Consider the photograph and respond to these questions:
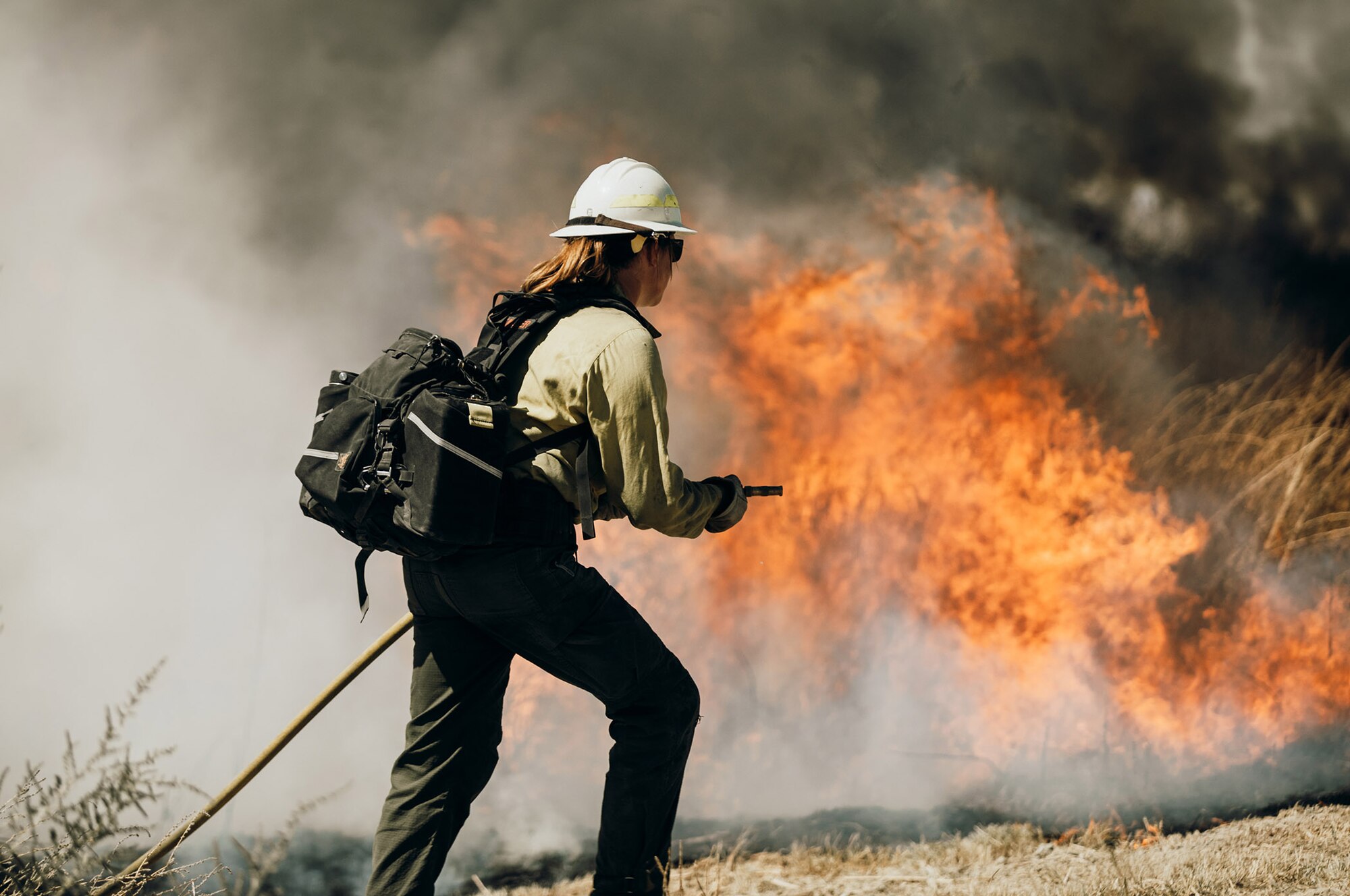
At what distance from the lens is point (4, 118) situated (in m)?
3.52

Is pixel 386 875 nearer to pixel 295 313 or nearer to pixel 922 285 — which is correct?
pixel 295 313

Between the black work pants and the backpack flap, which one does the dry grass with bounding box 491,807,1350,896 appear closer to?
the black work pants

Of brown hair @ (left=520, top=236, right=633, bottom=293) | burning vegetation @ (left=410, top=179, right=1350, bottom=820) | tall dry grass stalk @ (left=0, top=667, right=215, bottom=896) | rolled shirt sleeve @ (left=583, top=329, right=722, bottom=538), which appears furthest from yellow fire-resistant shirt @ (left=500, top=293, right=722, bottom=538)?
burning vegetation @ (left=410, top=179, right=1350, bottom=820)

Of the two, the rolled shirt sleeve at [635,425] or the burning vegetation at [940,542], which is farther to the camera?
the burning vegetation at [940,542]

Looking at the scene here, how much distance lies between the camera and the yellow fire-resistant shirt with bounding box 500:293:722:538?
90.2 inches

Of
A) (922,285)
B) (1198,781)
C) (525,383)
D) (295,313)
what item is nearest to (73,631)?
(295,313)

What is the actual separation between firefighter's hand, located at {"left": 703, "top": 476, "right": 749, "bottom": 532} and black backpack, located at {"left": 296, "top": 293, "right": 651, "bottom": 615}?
412mm

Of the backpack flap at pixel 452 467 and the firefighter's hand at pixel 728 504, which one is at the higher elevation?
the firefighter's hand at pixel 728 504

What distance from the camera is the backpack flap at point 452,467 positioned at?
7.24 feet

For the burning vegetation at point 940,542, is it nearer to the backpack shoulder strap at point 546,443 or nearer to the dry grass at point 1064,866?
the dry grass at point 1064,866

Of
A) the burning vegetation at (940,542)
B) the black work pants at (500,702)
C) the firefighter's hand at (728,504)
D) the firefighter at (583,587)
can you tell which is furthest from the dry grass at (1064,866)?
the firefighter's hand at (728,504)

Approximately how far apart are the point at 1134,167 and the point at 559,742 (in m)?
3.36

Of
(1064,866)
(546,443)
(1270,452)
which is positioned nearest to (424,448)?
(546,443)

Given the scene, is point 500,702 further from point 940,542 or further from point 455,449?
point 940,542
